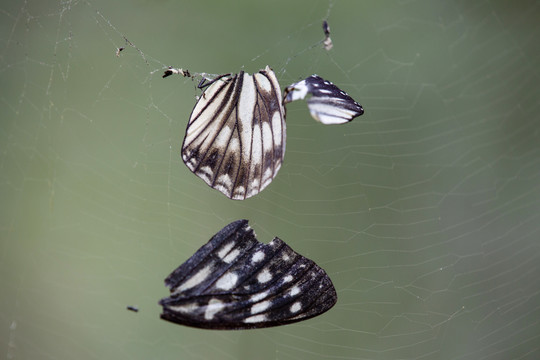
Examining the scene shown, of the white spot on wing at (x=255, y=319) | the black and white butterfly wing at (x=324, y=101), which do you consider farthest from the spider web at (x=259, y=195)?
the black and white butterfly wing at (x=324, y=101)

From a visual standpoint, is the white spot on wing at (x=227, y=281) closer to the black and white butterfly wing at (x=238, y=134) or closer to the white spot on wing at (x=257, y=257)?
the white spot on wing at (x=257, y=257)

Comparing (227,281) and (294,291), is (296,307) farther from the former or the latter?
(227,281)

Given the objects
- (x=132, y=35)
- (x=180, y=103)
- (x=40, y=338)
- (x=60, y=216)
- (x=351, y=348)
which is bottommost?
(x=40, y=338)

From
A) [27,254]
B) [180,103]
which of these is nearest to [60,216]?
[27,254]

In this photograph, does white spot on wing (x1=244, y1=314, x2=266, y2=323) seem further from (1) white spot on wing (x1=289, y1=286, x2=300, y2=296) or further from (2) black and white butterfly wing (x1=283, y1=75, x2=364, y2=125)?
(2) black and white butterfly wing (x1=283, y1=75, x2=364, y2=125)

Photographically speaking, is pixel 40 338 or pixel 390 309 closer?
pixel 390 309

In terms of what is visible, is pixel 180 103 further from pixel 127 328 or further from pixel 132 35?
pixel 127 328

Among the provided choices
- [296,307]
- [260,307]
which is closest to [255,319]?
[260,307]
